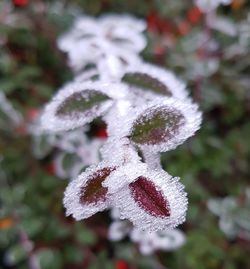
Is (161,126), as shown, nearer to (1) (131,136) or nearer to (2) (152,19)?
(1) (131,136)

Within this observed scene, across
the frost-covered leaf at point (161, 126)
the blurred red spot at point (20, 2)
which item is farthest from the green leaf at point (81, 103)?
the blurred red spot at point (20, 2)

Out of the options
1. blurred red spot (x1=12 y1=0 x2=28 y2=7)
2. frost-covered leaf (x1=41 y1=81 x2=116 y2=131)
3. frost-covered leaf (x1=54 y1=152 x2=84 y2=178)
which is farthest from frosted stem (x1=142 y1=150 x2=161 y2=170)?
blurred red spot (x1=12 y1=0 x2=28 y2=7)

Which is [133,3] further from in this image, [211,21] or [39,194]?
[39,194]

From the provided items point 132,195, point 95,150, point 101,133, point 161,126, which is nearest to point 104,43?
point 95,150

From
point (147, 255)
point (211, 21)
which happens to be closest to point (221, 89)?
point (211, 21)

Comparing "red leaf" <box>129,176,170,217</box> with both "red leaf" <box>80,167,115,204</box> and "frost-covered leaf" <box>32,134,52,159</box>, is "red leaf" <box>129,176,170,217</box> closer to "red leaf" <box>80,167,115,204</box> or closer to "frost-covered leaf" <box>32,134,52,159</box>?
"red leaf" <box>80,167,115,204</box>

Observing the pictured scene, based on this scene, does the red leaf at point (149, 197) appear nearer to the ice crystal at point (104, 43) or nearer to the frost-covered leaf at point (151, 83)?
the frost-covered leaf at point (151, 83)
